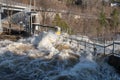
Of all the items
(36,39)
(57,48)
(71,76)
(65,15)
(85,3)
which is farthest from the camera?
(85,3)

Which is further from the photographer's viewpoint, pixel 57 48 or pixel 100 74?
pixel 57 48

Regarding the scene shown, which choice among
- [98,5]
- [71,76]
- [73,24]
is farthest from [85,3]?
[71,76]

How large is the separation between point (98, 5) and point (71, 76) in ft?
268

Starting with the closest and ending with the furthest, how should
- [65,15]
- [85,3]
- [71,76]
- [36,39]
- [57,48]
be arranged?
1. [71,76]
2. [57,48]
3. [36,39]
4. [65,15]
5. [85,3]

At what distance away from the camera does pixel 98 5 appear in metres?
94.1

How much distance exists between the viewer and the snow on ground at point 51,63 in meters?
14.4

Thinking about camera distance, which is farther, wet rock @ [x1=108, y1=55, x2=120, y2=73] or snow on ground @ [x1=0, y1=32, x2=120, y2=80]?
wet rock @ [x1=108, y1=55, x2=120, y2=73]

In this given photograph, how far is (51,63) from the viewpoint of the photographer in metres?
15.8

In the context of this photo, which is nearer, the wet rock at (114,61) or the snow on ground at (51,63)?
the snow on ground at (51,63)

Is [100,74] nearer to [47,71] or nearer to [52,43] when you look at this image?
[47,71]

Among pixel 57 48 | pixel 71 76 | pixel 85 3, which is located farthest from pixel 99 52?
pixel 85 3

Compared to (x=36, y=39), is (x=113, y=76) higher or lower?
lower

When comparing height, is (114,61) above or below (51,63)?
above

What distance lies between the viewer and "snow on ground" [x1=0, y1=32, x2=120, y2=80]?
14.4 meters
